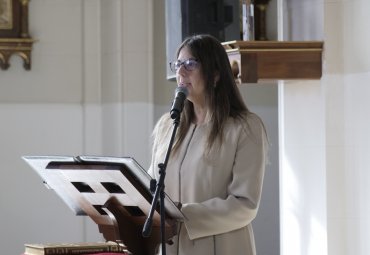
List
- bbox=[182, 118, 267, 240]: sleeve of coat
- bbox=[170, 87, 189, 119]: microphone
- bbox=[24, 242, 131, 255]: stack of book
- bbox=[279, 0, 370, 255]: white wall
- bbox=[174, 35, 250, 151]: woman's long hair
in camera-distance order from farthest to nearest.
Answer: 1. bbox=[279, 0, 370, 255]: white wall
2. bbox=[24, 242, 131, 255]: stack of book
3. bbox=[174, 35, 250, 151]: woman's long hair
4. bbox=[182, 118, 267, 240]: sleeve of coat
5. bbox=[170, 87, 189, 119]: microphone

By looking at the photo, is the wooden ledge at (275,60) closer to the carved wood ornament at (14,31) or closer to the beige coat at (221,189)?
the beige coat at (221,189)

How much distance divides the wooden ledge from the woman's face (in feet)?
4.71

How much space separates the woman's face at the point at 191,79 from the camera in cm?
298

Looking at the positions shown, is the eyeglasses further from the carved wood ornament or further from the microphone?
the carved wood ornament

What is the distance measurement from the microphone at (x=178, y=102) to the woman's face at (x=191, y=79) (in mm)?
96

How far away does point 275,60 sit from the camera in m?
4.55

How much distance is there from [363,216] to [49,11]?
302 centimetres

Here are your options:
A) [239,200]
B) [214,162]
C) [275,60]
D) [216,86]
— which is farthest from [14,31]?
[239,200]

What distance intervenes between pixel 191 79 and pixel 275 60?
5.31 feet

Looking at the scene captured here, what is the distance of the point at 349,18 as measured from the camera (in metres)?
4.39

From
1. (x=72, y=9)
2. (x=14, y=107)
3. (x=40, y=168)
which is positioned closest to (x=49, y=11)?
(x=72, y=9)

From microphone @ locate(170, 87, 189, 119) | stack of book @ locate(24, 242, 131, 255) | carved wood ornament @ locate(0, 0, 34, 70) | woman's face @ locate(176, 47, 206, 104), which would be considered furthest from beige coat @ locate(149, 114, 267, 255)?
carved wood ornament @ locate(0, 0, 34, 70)

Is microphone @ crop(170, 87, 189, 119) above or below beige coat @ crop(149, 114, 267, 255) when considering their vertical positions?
above

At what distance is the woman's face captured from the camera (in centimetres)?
298
